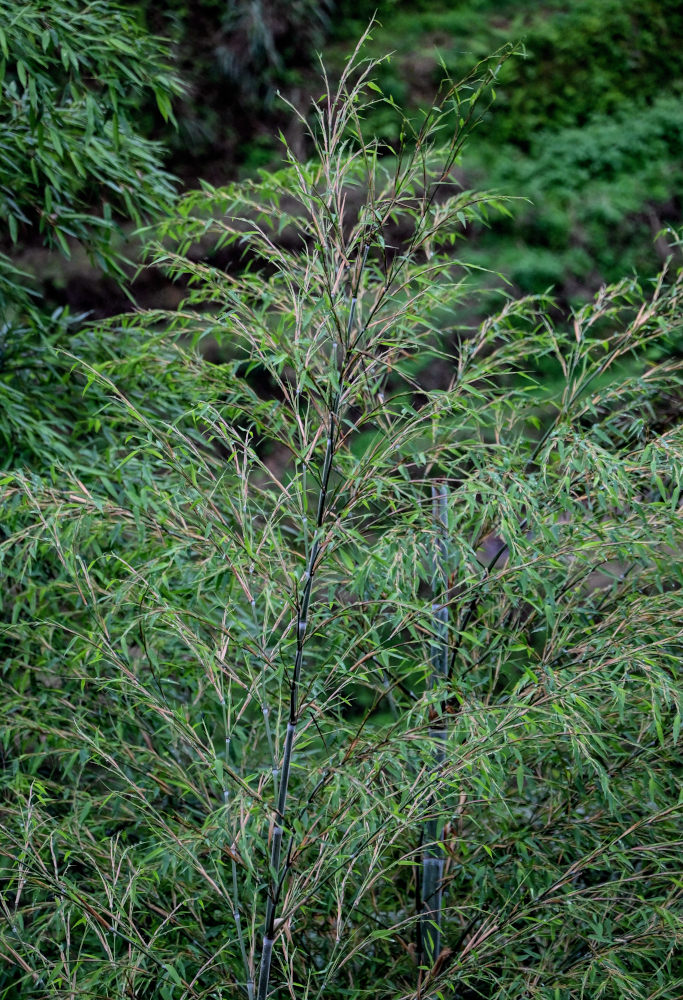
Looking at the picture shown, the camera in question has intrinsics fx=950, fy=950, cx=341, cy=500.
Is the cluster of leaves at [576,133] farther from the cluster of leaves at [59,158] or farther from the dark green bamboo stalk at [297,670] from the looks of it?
the dark green bamboo stalk at [297,670]

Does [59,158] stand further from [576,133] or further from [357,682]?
[576,133]

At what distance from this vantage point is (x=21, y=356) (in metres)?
3.06

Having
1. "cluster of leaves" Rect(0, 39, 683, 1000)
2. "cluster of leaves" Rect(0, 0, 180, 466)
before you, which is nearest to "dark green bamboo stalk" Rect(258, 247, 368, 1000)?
"cluster of leaves" Rect(0, 39, 683, 1000)

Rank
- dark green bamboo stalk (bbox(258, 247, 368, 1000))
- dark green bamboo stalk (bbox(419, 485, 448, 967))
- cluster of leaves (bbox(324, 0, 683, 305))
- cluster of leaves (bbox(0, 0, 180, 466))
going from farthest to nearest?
cluster of leaves (bbox(324, 0, 683, 305)), cluster of leaves (bbox(0, 0, 180, 466)), dark green bamboo stalk (bbox(419, 485, 448, 967)), dark green bamboo stalk (bbox(258, 247, 368, 1000))

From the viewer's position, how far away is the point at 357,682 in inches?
77.8

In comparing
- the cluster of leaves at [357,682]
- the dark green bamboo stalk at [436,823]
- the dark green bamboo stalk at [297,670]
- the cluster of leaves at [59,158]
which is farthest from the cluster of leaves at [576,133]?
the dark green bamboo stalk at [297,670]

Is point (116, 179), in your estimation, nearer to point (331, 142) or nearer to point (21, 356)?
point (21, 356)

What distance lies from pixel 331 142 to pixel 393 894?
1.81 metres

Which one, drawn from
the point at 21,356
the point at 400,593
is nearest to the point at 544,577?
the point at 400,593

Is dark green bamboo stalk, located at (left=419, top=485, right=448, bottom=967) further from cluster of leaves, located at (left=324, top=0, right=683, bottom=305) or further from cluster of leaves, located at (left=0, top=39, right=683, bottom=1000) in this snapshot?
cluster of leaves, located at (left=324, top=0, right=683, bottom=305)

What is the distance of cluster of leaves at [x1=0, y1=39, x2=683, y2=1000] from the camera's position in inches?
71.5

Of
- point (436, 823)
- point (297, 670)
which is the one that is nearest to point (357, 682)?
point (297, 670)

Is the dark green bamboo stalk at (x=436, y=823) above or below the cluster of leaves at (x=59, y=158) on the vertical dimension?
below

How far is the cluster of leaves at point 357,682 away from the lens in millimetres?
1816
